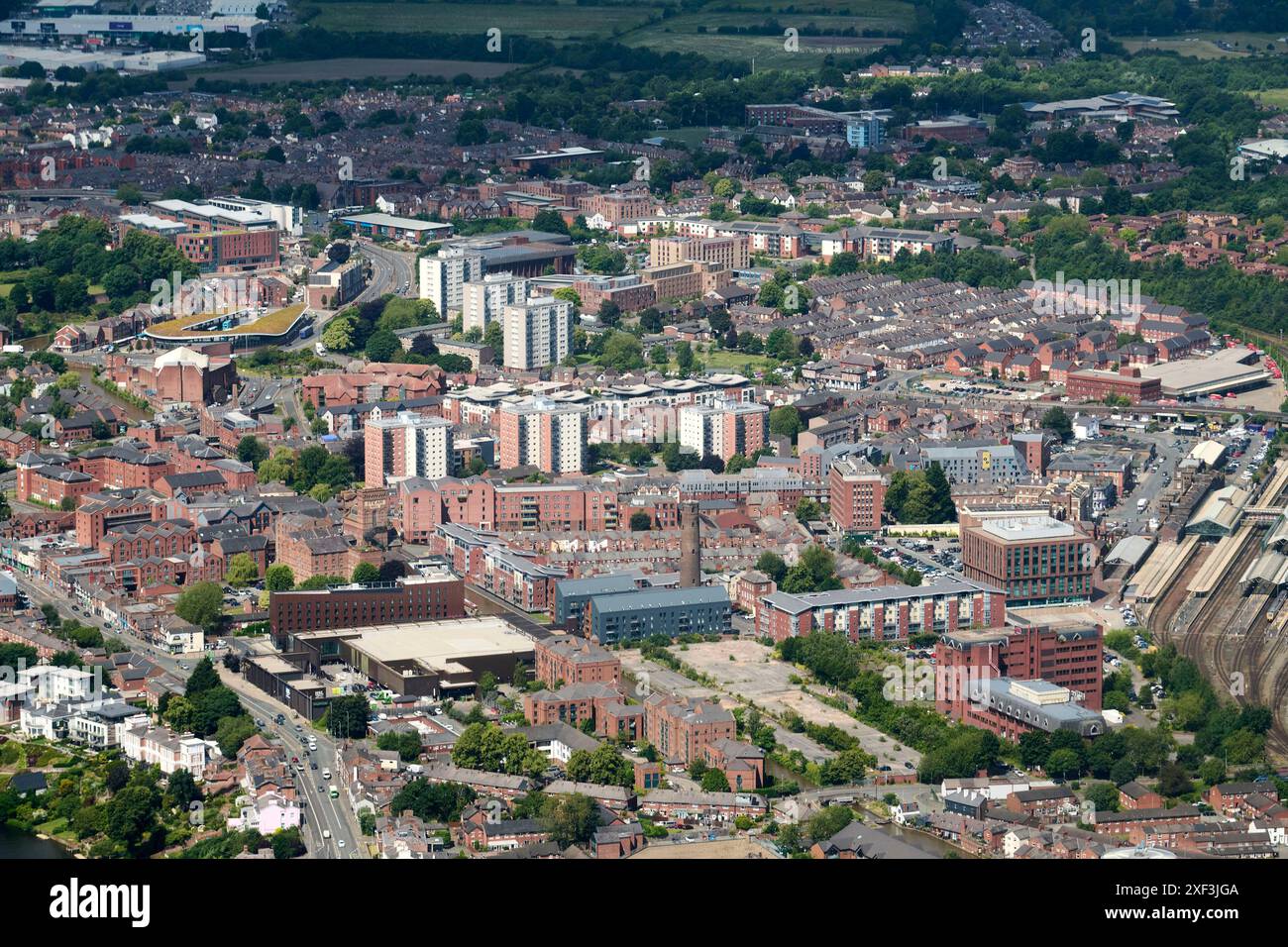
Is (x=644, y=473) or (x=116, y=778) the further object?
(x=644, y=473)

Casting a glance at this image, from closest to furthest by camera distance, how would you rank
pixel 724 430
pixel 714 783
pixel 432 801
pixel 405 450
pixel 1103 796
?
pixel 432 801
pixel 1103 796
pixel 714 783
pixel 405 450
pixel 724 430

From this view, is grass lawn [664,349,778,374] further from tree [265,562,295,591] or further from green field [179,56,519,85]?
Answer: green field [179,56,519,85]

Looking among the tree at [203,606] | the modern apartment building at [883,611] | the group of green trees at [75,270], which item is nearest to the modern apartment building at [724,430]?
the modern apartment building at [883,611]

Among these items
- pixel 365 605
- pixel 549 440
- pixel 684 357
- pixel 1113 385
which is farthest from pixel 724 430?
pixel 365 605

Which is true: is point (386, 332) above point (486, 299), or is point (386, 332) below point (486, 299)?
below

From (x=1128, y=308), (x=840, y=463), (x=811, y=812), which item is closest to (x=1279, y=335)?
(x=1128, y=308)

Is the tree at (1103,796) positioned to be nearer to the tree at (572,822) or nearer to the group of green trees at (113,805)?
the tree at (572,822)

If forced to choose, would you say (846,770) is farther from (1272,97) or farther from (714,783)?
(1272,97)
